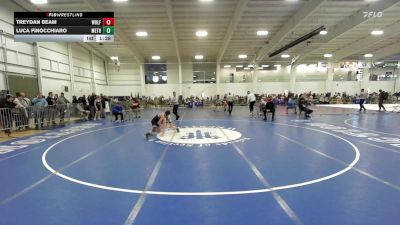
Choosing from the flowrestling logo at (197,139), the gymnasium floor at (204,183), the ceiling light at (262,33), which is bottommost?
the gymnasium floor at (204,183)

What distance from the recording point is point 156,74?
31812mm

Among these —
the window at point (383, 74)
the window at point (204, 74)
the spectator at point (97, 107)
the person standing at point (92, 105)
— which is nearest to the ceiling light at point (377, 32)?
the window at point (383, 74)

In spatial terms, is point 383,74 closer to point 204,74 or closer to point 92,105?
point 204,74

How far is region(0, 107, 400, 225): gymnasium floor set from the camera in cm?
285

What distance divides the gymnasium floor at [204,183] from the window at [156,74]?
2545cm

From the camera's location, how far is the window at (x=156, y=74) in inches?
1243

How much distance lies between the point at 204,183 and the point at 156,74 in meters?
29.5

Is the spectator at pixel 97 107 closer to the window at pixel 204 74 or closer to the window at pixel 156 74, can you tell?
the window at pixel 156 74

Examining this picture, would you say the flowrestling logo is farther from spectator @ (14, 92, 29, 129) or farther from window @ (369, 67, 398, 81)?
window @ (369, 67, 398, 81)

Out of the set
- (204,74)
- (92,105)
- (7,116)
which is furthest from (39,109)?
(204,74)

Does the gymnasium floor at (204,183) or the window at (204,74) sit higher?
the window at (204,74)

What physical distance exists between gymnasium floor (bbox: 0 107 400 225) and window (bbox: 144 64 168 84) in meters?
25.4

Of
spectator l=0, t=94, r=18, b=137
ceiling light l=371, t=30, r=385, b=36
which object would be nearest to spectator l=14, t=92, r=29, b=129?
spectator l=0, t=94, r=18, b=137

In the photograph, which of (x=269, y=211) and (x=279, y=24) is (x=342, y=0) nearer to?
(x=279, y=24)
